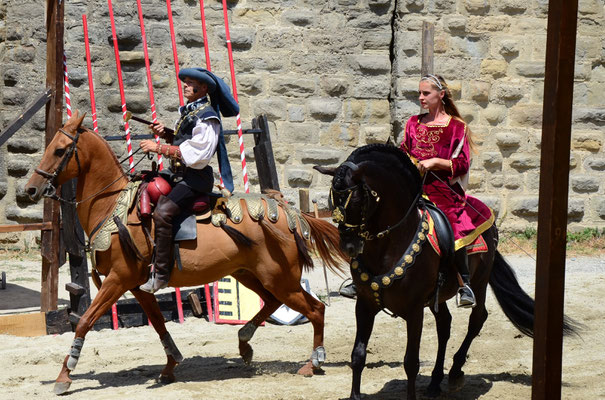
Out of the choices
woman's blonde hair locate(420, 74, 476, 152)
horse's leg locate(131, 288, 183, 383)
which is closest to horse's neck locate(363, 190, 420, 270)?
woman's blonde hair locate(420, 74, 476, 152)

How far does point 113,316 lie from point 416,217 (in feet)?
12.9

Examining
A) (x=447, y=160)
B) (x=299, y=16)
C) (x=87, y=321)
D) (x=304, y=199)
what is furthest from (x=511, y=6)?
(x=87, y=321)

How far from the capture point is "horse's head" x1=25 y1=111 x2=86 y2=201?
6574 mm

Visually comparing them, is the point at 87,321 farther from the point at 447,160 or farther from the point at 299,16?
the point at 299,16

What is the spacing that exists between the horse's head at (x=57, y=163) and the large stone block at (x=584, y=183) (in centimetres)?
767

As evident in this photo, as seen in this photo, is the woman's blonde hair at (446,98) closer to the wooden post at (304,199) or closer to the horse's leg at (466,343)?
the horse's leg at (466,343)

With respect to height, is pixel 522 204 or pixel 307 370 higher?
pixel 522 204

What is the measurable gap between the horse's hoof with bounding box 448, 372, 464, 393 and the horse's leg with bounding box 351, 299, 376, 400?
0.88m

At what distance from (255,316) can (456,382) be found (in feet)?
6.08

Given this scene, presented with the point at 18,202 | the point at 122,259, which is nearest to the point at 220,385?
the point at 122,259

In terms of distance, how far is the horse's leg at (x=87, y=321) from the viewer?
642 cm

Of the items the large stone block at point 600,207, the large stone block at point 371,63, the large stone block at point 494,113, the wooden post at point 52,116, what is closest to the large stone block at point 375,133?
the large stone block at point 371,63

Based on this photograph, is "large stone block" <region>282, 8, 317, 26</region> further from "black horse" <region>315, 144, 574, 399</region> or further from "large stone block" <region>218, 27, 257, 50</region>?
"black horse" <region>315, 144, 574, 399</region>

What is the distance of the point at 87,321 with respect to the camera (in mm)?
6520
